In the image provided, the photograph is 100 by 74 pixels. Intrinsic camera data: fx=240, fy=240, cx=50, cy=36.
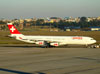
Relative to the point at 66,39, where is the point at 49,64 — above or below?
below

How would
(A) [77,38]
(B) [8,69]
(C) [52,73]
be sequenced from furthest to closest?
(A) [77,38], (B) [8,69], (C) [52,73]

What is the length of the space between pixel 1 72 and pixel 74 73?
26.4ft

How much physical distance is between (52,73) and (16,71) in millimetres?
4278

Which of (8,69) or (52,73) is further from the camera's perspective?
(8,69)

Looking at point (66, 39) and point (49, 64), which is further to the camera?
point (66, 39)

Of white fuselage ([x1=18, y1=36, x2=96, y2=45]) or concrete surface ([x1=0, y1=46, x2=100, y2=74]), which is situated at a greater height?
white fuselage ([x1=18, y1=36, x2=96, y2=45])

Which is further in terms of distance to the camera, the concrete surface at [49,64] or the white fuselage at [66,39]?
the white fuselage at [66,39]

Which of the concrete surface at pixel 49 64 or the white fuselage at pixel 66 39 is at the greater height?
the white fuselage at pixel 66 39

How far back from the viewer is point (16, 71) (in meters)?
27.2

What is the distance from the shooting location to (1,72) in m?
26.6

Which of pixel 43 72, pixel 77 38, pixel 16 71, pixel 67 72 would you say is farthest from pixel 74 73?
pixel 77 38

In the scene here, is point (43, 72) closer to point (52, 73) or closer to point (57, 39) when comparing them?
point (52, 73)

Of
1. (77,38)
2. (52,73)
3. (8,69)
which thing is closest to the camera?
(52,73)

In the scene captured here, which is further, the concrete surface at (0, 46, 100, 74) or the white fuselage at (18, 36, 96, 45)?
the white fuselage at (18, 36, 96, 45)
